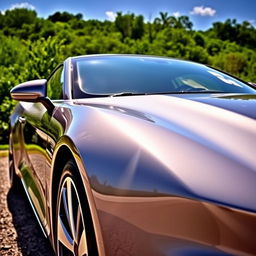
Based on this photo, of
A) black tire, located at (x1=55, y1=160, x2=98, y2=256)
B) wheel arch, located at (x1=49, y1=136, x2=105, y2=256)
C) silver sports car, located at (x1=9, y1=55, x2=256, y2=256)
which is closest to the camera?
silver sports car, located at (x1=9, y1=55, x2=256, y2=256)

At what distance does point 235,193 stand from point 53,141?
1.12m

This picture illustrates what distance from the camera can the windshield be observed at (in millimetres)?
2219

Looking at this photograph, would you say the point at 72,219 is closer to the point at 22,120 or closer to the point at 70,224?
the point at 70,224

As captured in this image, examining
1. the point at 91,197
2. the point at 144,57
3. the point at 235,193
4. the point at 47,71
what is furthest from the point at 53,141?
the point at 47,71

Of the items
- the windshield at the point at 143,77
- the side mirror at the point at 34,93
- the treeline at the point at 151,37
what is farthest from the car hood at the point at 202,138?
the treeline at the point at 151,37

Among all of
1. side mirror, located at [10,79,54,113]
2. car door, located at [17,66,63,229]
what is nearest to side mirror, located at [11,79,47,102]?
side mirror, located at [10,79,54,113]

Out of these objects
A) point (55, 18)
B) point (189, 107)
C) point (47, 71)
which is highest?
point (55, 18)

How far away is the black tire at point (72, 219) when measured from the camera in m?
1.30

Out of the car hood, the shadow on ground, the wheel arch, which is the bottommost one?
the shadow on ground

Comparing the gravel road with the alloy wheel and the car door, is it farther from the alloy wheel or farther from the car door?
the alloy wheel

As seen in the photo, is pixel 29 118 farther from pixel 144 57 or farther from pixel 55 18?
pixel 55 18

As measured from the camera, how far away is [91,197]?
4.10ft

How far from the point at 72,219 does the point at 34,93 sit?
1031 millimetres

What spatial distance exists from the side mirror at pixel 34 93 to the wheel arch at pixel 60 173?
1.65ft
